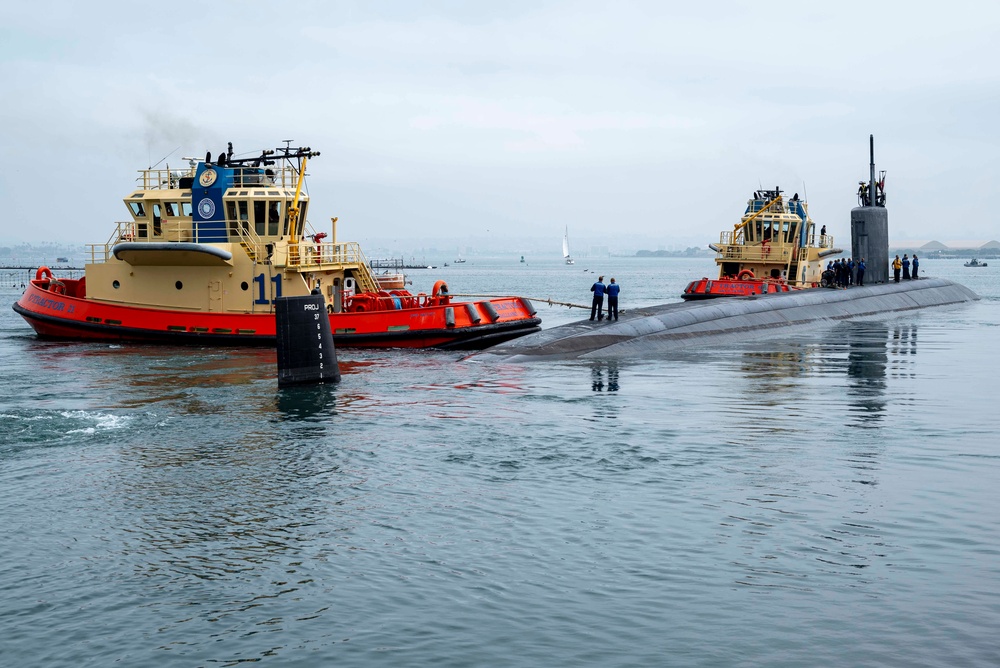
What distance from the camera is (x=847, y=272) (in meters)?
52.8

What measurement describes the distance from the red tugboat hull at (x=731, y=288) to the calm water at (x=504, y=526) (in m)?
25.3

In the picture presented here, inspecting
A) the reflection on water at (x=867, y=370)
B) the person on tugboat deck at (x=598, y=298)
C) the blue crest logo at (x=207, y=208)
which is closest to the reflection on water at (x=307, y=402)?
the reflection on water at (x=867, y=370)

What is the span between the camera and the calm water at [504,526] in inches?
392

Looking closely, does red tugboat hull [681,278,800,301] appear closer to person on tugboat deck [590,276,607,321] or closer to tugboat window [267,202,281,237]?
person on tugboat deck [590,276,607,321]

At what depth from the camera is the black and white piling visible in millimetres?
25984

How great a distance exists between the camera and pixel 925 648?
957 cm

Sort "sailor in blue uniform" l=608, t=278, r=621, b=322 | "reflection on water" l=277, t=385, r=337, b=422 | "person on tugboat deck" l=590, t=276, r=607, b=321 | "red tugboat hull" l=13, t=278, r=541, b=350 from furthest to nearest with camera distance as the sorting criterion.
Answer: "person on tugboat deck" l=590, t=276, r=607, b=321
"red tugboat hull" l=13, t=278, r=541, b=350
"sailor in blue uniform" l=608, t=278, r=621, b=322
"reflection on water" l=277, t=385, r=337, b=422

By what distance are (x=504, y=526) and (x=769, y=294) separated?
34592 millimetres

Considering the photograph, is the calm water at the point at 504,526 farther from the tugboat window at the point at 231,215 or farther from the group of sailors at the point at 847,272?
the group of sailors at the point at 847,272

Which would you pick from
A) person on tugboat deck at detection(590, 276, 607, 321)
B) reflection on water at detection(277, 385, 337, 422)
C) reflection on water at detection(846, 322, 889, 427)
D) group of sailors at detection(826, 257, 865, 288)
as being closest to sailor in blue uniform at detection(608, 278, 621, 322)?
person on tugboat deck at detection(590, 276, 607, 321)

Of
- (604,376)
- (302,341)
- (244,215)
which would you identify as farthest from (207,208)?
(604,376)

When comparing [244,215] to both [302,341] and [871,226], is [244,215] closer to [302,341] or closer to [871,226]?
[302,341]

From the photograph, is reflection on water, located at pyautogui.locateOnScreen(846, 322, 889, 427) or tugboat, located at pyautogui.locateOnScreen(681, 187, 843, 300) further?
tugboat, located at pyautogui.locateOnScreen(681, 187, 843, 300)

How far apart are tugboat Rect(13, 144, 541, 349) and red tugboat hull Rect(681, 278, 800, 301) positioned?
17.2m
